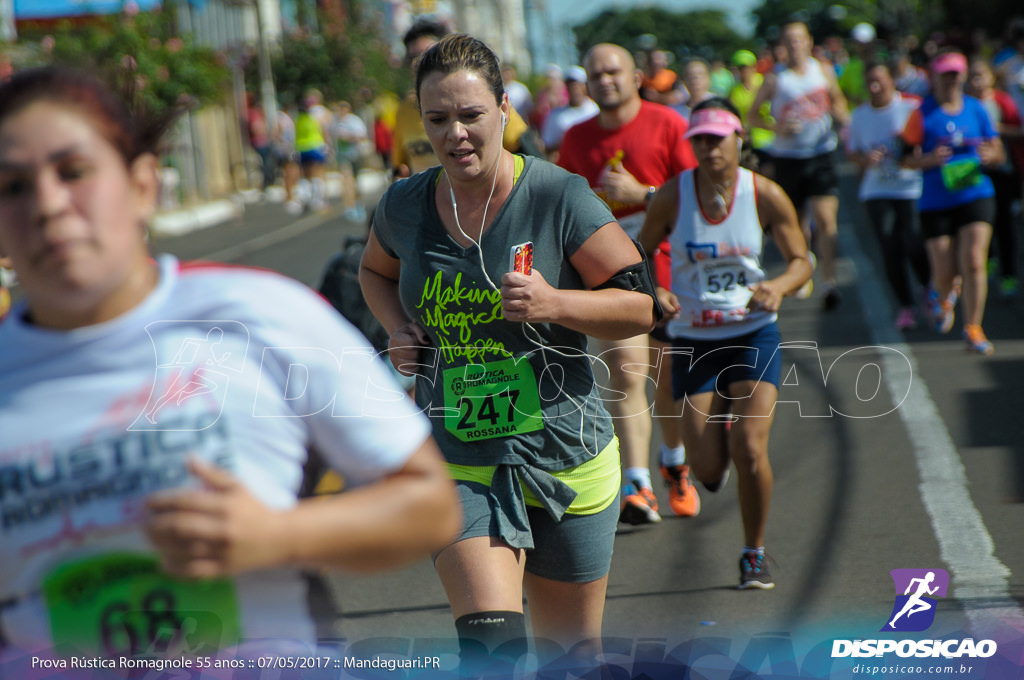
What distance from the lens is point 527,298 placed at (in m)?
3.05

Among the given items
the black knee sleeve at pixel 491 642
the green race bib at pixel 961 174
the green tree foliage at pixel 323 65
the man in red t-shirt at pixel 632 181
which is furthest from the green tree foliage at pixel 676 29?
the black knee sleeve at pixel 491 642

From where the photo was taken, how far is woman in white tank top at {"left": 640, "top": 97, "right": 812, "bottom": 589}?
4996mm

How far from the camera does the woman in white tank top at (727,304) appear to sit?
5.00m

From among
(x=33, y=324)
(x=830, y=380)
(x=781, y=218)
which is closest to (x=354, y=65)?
(x=830, y=380)

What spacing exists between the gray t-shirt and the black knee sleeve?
394 mm

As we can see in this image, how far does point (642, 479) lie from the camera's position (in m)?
5.98

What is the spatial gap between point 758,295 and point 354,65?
1333 inches

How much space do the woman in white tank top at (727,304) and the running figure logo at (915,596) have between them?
1.67 feet

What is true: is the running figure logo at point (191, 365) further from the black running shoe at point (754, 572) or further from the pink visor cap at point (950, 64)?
the pink visor cap at point (950, 64)

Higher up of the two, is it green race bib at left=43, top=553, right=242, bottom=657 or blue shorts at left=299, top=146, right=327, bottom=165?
green race bib at left=43, top=553, right=242, bottom=657

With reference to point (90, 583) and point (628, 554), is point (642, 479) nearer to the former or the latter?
point (628, 554)

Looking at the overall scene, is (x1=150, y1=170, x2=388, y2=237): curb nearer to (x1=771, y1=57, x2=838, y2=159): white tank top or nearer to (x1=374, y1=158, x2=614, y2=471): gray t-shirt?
(x1=771, y1=57, x2=838, y2=159): white tank top

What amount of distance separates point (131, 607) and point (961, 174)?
807 centimetres

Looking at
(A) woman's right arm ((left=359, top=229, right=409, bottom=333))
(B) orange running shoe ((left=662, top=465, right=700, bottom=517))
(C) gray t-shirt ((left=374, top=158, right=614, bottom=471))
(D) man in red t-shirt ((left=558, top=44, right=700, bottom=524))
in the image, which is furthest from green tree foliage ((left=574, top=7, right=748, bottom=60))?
(C) gray t-shirt ((left=374, top=158, right=614, bottom=471))
